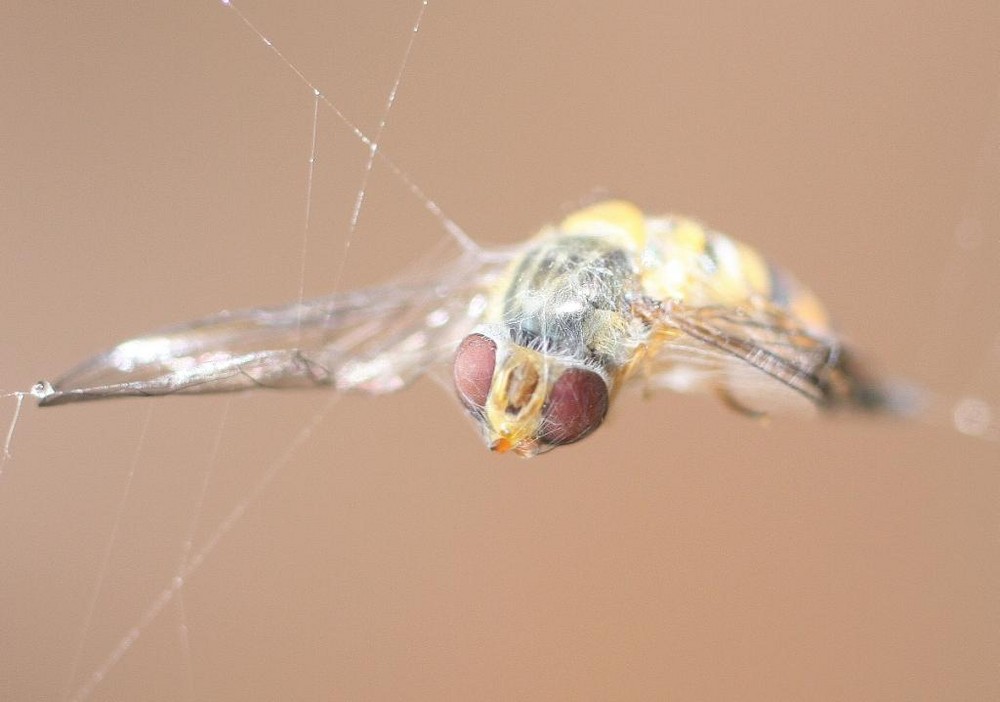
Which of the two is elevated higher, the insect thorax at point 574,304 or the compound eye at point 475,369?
the insect thorax at point 574,304

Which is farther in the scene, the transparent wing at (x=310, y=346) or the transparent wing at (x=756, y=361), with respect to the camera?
the transparent wing at (x=756, y=361)

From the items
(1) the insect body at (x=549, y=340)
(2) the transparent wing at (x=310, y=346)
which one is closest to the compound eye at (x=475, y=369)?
(1) the insect body at (x=549, y=340)

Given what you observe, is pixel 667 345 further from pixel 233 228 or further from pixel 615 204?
pixel 233 228

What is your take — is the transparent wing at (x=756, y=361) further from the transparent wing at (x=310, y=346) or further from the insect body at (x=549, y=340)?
the transparent wing at (x=310, y=346)

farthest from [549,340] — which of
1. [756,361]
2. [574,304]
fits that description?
[756,361]

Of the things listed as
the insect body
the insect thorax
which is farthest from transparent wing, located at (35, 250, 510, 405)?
the insect thorax

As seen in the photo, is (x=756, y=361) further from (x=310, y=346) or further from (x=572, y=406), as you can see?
(x=310, y=346)

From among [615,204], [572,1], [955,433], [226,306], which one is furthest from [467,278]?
[955,433]

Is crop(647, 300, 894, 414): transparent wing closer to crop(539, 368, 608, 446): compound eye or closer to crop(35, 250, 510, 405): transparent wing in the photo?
crop(539, 368, 608, 446): compound eye
